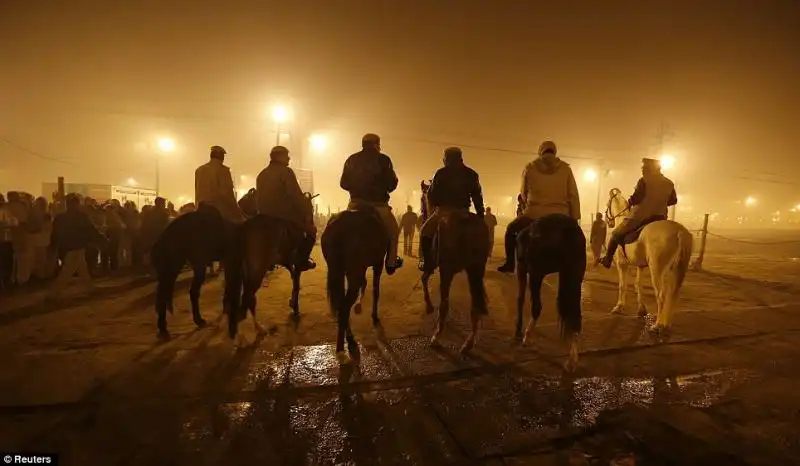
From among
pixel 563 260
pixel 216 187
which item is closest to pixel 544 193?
pixel 563 260

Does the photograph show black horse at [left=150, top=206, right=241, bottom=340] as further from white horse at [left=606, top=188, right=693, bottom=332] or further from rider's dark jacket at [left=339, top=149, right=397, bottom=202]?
white horse at [left=606, top=188, right=693, bottom=332]

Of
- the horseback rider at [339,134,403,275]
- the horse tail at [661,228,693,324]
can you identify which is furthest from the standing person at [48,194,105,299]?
the horse tail at [661,228,693,324]

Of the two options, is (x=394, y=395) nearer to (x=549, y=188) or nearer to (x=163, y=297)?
(x=549, y=188)

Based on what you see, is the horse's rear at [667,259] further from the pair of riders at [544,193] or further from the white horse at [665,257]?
the pair of riders at [544,193]

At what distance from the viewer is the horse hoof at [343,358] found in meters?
4.16

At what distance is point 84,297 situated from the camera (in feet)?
24.8

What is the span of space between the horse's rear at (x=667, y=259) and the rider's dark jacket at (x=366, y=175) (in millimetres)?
4343

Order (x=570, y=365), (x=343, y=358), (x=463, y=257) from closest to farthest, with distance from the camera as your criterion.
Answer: (x=570, y=365) < (x=343, y=358) < (x=463, y=257)

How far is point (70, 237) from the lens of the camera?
23.6 ft

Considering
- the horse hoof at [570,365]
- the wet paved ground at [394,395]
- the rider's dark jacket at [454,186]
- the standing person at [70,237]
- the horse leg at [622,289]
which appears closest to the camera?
the wet paved ground at [394,395]

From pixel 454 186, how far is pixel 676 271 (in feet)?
12.1

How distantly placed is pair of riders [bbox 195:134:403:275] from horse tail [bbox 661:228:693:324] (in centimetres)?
417

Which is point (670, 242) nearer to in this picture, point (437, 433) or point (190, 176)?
point (437, 433)

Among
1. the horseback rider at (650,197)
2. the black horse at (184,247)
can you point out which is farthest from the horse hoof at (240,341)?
the horseback rider at (650,197)
